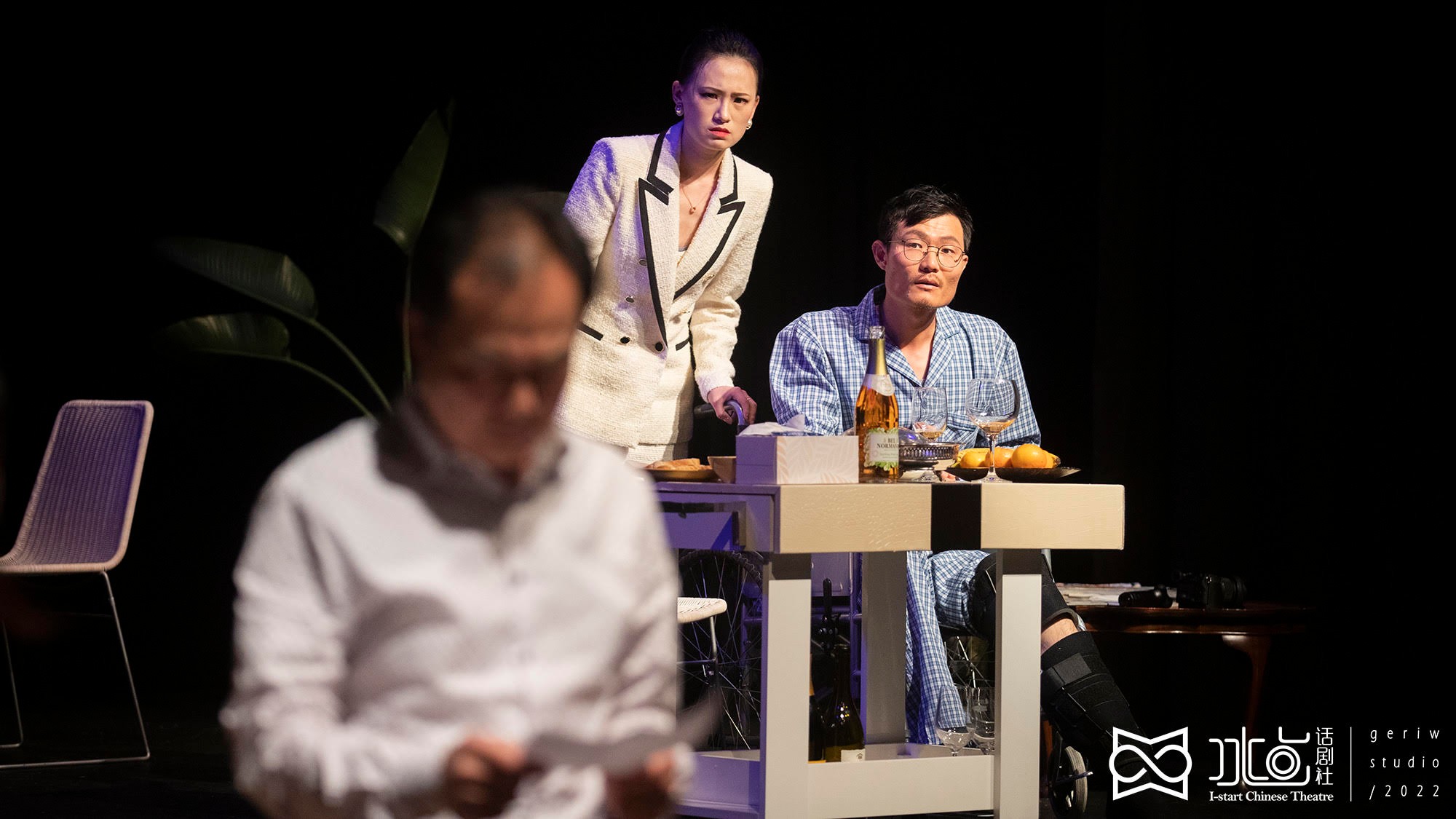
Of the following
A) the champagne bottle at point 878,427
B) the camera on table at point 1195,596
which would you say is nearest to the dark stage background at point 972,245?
the camera on table at point 1195,596

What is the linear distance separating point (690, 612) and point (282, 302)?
1.40m

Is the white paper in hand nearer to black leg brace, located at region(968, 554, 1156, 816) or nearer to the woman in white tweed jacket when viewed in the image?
the woman in white tweed jacket

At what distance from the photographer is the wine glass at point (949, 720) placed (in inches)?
114

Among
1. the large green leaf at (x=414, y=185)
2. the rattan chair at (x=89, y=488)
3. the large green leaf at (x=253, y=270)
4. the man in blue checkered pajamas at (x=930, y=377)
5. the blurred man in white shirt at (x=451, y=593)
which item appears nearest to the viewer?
the blurred man in white shirt at (x=451, y=593)

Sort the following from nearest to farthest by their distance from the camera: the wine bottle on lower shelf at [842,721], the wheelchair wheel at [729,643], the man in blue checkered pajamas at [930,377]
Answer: the wine bottle on lower shelf at [842,721] < the man in blue checkered pajamas at [930,377] < the wheelchair wheel at [729,643]

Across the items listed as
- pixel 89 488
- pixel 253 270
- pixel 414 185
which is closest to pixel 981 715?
pixel 414 185

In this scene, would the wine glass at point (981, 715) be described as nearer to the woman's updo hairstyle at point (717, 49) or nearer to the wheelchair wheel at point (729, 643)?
the wheelchair wheel at point (729, 643)

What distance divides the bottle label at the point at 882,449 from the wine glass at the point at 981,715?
735mm

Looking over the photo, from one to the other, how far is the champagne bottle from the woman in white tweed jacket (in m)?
0.58

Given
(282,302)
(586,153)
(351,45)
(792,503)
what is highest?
(351,45)

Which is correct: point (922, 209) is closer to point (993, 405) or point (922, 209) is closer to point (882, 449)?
point (993, 405)

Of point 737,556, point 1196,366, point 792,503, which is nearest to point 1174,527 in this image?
point 1196,366

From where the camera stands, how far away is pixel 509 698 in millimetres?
791

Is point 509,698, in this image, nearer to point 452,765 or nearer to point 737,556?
point 452,765
